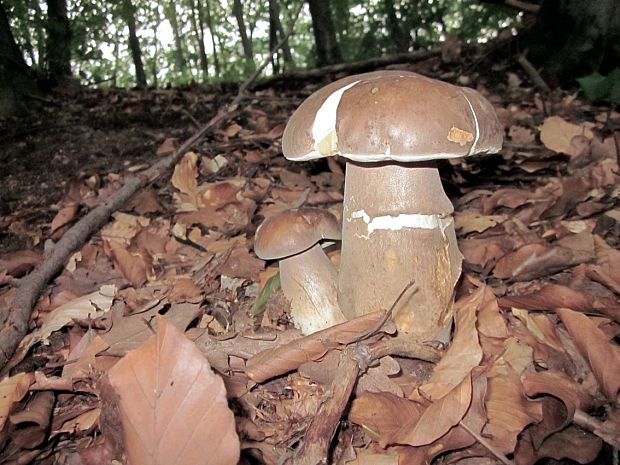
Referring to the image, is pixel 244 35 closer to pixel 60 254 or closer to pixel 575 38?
pixel 575 38

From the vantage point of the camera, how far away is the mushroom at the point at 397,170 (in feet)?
4.43

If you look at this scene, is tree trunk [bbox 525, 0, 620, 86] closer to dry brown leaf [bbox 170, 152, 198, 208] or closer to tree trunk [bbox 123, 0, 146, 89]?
dry brown leaf [bbox 170, 152, 198, 208]

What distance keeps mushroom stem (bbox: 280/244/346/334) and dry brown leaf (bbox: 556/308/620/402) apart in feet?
2.81

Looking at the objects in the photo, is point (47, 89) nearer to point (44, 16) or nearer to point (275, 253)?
point (44, 16)

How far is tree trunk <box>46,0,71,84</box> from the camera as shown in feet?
20.6

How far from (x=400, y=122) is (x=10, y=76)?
5.43 metres

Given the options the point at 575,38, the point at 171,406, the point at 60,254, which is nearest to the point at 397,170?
the point at 171,406

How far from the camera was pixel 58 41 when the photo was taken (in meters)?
6.54

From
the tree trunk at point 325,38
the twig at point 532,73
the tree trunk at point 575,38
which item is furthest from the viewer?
the tree trunk at point 325,38

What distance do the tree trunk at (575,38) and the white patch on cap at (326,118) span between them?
3.98 m

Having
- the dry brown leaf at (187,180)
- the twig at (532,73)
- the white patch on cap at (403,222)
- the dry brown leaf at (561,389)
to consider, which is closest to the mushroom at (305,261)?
the white patch on cap at (403,222)

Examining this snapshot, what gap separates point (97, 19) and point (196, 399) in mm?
7677

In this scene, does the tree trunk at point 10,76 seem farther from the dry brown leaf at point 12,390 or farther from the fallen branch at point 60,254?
the dry brown leaf at point 12,390

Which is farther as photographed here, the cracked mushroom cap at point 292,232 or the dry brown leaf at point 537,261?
the dry brown leaf at point 537,261
